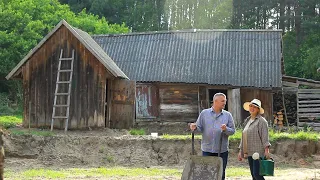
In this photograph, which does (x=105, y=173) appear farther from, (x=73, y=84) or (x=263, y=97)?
(x=263, y=97)

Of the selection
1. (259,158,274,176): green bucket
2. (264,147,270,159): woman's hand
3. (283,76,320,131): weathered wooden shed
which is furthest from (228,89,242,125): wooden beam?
(259,158,274,176): green bucket

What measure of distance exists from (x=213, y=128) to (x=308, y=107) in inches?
661

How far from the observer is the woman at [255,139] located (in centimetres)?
797

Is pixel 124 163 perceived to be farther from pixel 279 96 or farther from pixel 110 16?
pixel 110 16

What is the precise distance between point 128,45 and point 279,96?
8547 mm

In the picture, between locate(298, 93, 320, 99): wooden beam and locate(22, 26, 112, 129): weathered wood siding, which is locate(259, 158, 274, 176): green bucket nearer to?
locate(22, 26, 112, 129): weathered wood siding

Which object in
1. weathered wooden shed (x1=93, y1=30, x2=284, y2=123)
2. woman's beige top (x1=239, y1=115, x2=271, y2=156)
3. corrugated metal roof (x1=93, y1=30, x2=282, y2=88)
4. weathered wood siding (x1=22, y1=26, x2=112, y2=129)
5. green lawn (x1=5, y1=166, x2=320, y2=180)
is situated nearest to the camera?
woman's beige top (x1=239, y1=115, x2=271, y2=156)

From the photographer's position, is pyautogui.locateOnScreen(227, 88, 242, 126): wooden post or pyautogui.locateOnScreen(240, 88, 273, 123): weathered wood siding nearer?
pyautogui.locateOnScreen(227, 88, 242, 126): wooden post

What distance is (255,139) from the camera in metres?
8.11

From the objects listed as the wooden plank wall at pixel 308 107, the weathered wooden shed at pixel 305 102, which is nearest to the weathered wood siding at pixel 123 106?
the weathered wooden shed at pixel 305 102

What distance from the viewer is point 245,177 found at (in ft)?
37.6

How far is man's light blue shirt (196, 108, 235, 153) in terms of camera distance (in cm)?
792

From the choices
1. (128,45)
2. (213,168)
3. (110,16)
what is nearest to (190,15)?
(110,16)

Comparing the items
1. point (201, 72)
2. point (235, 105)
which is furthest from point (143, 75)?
point (235, 105)
